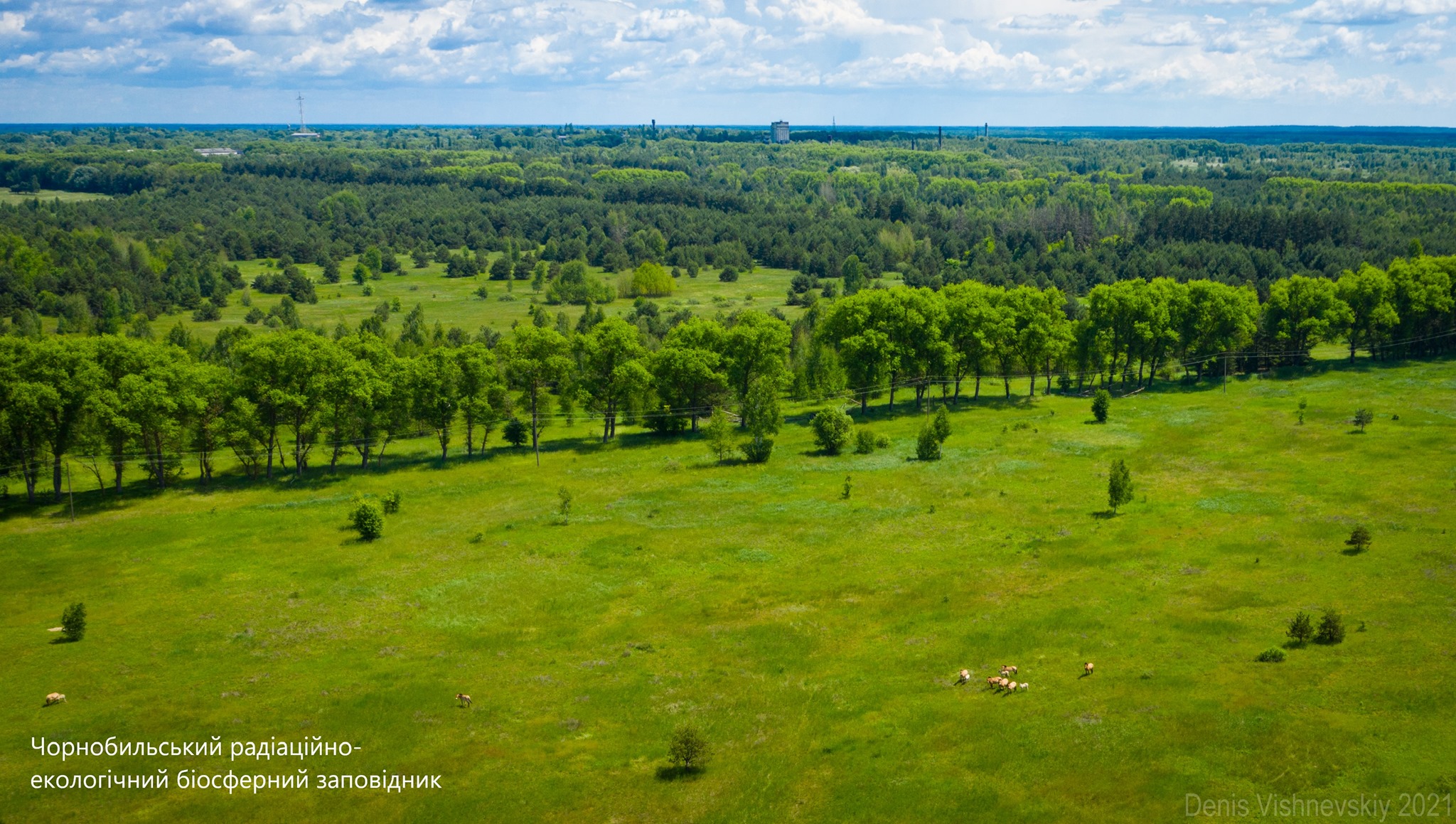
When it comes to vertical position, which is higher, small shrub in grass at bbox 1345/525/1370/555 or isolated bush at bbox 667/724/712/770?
small shrub in grass at bbox 1345/525/1370/555

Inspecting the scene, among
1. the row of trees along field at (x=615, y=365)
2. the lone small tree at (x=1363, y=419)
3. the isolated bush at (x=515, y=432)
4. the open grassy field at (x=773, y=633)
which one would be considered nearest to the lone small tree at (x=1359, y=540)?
the open grassy field at (x=773, y=633)

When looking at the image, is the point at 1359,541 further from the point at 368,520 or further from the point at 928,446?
the point at 368,520

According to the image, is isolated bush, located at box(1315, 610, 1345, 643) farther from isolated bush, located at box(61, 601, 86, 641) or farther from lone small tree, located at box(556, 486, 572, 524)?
isolated bush, located at box(61, 601, 86, 641)

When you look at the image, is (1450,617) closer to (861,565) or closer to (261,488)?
(861,565)

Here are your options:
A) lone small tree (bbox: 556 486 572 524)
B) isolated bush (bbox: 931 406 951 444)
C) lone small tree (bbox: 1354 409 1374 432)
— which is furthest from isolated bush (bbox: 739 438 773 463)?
lone small tree (bbox: 1354 409 1374 432)

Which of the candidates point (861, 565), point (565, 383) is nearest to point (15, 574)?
point (565, 383)

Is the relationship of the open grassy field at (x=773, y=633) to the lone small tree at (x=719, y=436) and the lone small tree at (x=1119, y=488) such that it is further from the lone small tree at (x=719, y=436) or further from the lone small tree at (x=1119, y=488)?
the lone small tree at (x=719, y=436)
